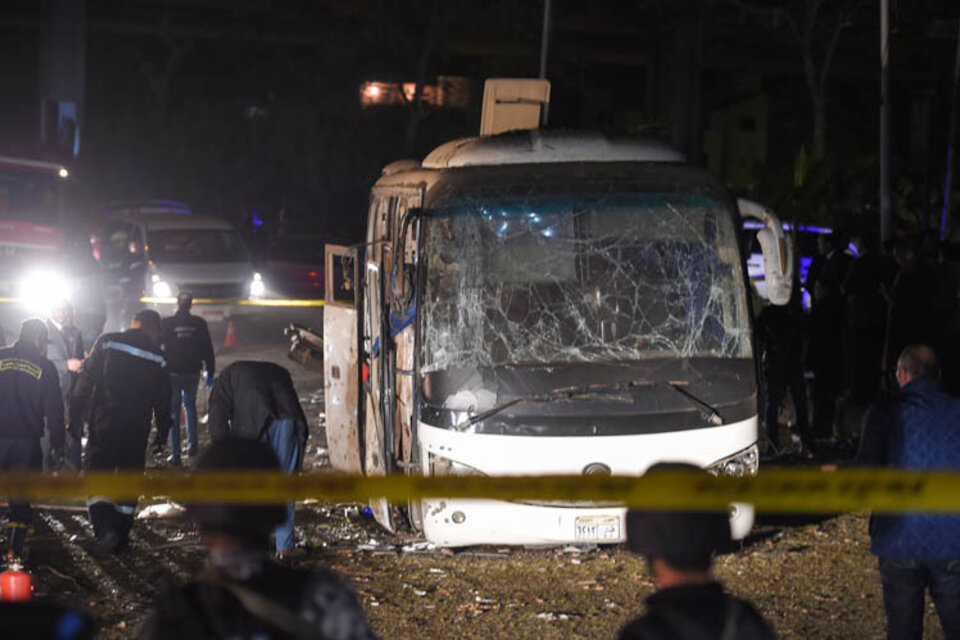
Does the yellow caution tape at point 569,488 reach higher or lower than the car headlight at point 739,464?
higher

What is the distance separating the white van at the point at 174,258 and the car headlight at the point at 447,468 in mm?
13729

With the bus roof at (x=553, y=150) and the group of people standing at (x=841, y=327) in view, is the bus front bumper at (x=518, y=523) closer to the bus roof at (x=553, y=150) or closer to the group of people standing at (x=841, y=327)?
the bus roof at (x=553, y=150)

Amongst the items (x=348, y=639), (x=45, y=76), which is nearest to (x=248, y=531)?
(x=348, y=639)

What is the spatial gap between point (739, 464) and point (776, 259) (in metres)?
1.38

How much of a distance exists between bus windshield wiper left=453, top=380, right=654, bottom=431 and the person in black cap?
16.4ft

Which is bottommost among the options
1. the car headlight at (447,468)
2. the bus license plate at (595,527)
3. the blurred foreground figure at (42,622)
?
the bus license plate at (595,527)

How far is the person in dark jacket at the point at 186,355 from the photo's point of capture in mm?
12898

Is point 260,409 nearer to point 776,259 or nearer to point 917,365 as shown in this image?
point 776,259

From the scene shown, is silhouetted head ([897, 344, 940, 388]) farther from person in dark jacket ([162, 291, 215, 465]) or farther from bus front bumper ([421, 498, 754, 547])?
person in dark jacket ([162, 291, 215, 465])

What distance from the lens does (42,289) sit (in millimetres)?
19750

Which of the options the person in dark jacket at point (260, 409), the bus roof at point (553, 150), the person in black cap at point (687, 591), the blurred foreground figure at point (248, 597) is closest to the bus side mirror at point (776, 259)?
the bus roof at point (553, 150)

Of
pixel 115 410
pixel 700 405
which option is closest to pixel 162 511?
pixel 115 410

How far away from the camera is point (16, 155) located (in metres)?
20.7

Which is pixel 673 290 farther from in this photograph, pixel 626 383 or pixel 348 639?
pixel 348 639
